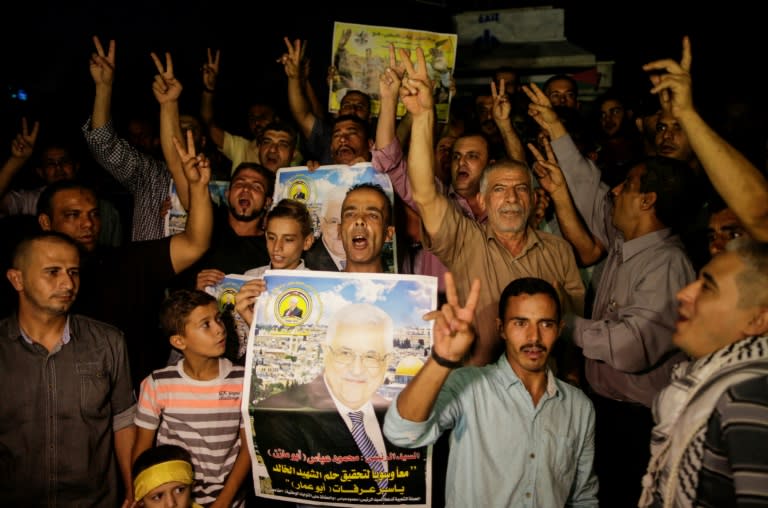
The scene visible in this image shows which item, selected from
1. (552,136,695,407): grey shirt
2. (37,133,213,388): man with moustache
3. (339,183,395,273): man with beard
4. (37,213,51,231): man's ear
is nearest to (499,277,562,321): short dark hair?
(552,136,695,407): grey shirt

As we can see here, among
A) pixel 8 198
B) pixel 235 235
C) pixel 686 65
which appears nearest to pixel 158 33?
pixel 8 198

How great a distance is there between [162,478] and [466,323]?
5.11 ft

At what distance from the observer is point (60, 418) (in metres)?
2.70

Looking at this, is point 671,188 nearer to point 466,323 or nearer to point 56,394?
point 466,323

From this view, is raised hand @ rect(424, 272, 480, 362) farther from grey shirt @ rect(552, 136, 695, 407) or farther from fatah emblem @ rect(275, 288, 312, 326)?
grey shirt @ rect(552, 136, 695, 407)

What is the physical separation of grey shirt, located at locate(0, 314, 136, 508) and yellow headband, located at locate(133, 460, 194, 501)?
26cm

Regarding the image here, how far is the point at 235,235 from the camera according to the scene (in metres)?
3.80

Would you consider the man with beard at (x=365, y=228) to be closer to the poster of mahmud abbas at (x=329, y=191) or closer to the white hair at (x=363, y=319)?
the poster of mahmud abbas at (x=329, y=191)

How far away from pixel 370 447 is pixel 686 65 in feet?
7.51

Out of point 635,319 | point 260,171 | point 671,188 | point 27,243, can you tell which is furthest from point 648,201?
point 27,243

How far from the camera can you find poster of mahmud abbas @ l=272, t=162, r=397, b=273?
3619mm

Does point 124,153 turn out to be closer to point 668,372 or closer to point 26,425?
point 26,425

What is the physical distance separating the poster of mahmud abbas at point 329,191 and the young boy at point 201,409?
92cm

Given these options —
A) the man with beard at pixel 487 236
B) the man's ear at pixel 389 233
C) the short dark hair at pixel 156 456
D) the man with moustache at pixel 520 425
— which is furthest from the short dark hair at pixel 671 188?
the short dark hair at pixel 156 456
